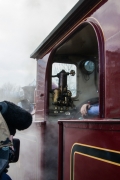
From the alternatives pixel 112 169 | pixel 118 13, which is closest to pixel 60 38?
pixel 118 13

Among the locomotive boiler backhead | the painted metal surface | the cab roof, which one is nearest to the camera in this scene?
the painted metal surface

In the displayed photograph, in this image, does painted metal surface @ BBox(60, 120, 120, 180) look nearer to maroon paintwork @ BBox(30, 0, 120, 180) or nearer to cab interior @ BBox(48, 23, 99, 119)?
maroon paintwork @ BBox(30, 0, 120, 180)

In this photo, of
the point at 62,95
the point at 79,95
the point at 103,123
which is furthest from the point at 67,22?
the point at 103,123

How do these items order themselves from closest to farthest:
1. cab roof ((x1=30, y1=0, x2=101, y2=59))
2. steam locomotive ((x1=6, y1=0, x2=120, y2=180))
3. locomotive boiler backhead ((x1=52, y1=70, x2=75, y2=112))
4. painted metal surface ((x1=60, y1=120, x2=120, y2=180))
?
painted metal surface ((x1=60, y1=120, x2=120, y2=180)), steam locomotive ((x1=6, y1=0, x2=120, y2=180)), cab roof ((x1=30, y1=0, x2=101, y2=59)), locomotive boiler backhead ((x1=52, y1=70, x2=75, y2=112))

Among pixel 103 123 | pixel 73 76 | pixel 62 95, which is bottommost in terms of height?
pixel 103 123

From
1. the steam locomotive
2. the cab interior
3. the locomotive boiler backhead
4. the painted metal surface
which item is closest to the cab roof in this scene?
the steam locomotive

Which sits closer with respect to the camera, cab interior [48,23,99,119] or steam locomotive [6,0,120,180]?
steam locomotive [6,0,120,180]

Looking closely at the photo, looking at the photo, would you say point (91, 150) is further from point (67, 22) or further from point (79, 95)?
point (79, 95)

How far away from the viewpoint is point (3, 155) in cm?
127

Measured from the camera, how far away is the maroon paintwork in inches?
57.4

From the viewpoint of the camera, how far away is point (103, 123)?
59.0 inches

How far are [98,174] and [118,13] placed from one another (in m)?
1.13

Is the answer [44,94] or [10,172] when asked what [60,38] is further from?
[10,172]

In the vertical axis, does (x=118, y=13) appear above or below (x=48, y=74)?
above
